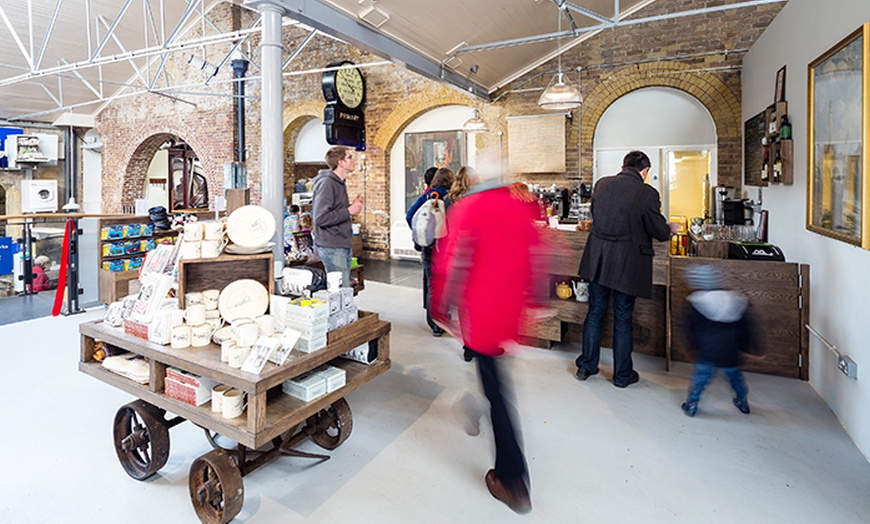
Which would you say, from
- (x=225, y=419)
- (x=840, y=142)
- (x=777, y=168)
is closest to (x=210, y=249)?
(x=225, y=419)

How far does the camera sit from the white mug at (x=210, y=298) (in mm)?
2273

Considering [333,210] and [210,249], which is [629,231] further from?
[210,249]

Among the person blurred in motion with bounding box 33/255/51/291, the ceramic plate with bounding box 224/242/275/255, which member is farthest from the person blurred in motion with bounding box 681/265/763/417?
the person blurred in motion with bounding box 33/255/51/291

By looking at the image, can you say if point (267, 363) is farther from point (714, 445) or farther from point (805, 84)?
point (805, 84)

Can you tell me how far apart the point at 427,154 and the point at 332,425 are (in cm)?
755

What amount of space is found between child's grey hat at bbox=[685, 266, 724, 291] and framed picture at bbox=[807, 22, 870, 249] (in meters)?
0.67

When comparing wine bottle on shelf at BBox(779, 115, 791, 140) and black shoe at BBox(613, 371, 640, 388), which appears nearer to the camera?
black shoe at BBox(613, 371, 640, 388)

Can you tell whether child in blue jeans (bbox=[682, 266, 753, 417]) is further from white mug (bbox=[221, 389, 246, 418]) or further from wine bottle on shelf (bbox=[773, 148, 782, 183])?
white mug (bbox=[221, 389, 246, 418])

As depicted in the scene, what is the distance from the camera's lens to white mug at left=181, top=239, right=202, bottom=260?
2213 millimetres

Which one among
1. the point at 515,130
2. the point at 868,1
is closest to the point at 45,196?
the point at 515,130

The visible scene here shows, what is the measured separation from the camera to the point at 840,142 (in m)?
2.91

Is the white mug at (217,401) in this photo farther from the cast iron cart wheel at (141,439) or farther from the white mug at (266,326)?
the cast iron cart wheel at (141,439)

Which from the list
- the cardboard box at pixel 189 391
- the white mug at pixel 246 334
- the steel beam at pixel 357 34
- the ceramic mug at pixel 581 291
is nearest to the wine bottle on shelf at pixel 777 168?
the ceramic mug at pixel 581 291

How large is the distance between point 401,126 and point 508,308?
26.1ft
